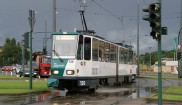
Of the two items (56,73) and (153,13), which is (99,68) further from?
(153,13)

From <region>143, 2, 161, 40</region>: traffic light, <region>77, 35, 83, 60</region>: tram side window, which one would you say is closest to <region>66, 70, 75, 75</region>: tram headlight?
<region>77, 35, 83, 60</region>: tram side window

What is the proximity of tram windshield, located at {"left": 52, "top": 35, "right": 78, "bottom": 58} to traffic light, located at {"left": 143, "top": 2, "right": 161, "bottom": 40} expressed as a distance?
39.0 feet

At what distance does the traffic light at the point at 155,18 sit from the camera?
637 inches

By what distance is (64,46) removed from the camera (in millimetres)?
28016

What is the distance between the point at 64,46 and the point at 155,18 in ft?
40.8

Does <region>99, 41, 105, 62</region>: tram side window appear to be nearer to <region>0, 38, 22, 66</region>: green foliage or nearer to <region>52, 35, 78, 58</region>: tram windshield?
<region>52, 35, 78, 58</region>: tram windshield

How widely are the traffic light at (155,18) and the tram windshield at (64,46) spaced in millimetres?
11890

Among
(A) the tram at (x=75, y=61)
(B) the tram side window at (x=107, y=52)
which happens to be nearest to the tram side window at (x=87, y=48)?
(A) the tram at (x=75, y=61)

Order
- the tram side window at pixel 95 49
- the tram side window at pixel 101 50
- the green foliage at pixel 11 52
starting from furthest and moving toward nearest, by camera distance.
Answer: the green foliage at pixel 11 52
the tram side window at pixel 101 50
the tram side window at pixel 95 49

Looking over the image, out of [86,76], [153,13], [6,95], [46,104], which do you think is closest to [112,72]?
[86,76]

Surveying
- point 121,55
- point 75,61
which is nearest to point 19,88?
point 75,61

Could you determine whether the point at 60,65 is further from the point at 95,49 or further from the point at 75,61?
the point at 95,49

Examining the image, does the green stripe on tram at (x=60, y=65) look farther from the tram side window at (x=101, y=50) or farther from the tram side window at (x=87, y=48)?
the tram side window at (x=101, y=50)

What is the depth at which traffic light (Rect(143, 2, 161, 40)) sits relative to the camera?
1619 centimetres
